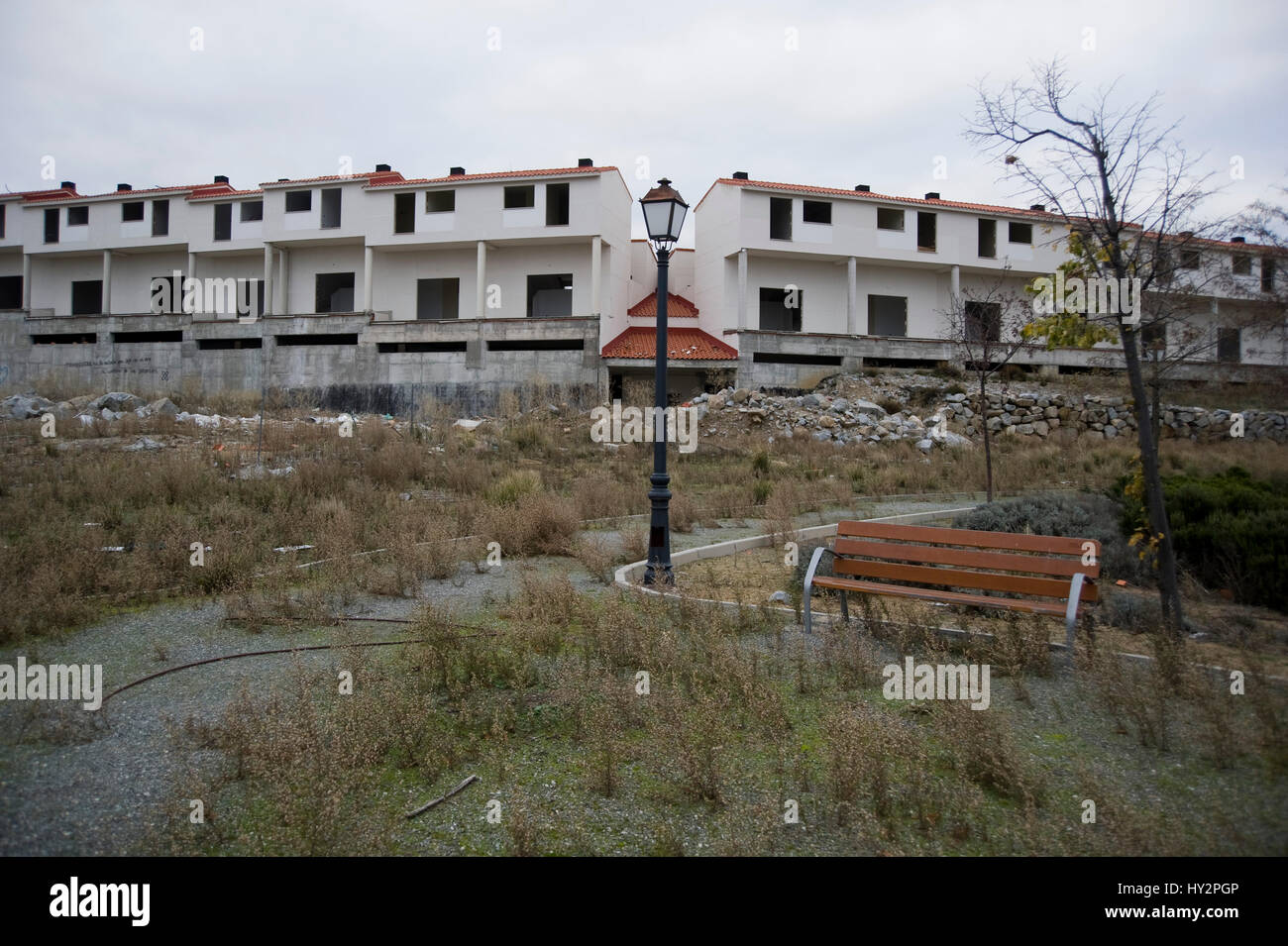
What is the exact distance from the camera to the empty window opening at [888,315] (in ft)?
118

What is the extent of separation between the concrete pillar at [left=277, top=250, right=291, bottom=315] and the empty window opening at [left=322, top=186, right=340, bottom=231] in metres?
2.90

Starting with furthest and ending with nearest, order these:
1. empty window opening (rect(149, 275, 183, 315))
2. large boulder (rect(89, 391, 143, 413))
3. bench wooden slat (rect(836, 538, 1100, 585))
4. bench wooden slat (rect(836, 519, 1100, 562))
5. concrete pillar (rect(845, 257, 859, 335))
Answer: empty window opening (rect(149, 275, 183, 315)), concrete pillar (rect(845, 257, 859, 335)), large boulder (rect(89, 391, 143, 413)), bench wooden slat (rect(836, 519, 1100, 562)), bench wooden slat (rect(836, 538, 1100, 585))

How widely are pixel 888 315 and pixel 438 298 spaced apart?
69.6 ft

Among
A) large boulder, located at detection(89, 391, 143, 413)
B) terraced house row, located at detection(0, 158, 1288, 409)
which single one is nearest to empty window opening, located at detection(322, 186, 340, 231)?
terraced house row, located at detection(0, 158, 1288, 409)

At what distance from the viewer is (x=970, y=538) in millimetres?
6277

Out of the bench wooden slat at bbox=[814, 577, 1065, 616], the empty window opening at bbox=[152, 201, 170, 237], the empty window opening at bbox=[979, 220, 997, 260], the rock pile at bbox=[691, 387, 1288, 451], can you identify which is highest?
the empty window opening at bbox=[152, 201, 170, 237]

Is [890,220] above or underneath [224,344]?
above

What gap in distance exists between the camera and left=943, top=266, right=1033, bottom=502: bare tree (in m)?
16.7

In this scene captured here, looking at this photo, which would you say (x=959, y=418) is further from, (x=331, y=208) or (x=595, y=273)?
(x=331, y=208)

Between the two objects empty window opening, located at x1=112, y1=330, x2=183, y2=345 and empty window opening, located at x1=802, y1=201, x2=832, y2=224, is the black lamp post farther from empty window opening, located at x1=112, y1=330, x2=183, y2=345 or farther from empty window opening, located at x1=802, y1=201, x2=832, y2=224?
empty window opening, located at x1=112, y1=330, x2=183, y2=345

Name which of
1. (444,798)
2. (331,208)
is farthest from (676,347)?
(444,798)

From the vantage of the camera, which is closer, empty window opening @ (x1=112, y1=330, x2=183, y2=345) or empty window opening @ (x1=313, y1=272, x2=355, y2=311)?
empty window opening @ (x1=112, y1=330, x2=183, y2=345)
